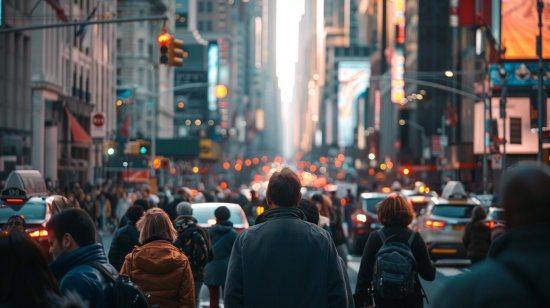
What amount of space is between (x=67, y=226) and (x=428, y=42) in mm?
83366

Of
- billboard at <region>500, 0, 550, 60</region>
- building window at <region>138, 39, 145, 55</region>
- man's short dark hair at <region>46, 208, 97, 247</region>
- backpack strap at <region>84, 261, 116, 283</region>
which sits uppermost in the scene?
building window at <region>138, 39, 145, 55</region>

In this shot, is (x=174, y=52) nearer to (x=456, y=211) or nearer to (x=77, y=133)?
(x=456, y=211)

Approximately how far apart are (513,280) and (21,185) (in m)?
14.9

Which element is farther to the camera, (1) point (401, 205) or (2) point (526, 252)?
(1) point (401, 205)

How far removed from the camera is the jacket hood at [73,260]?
439cm

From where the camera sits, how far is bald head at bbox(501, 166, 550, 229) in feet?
9.84

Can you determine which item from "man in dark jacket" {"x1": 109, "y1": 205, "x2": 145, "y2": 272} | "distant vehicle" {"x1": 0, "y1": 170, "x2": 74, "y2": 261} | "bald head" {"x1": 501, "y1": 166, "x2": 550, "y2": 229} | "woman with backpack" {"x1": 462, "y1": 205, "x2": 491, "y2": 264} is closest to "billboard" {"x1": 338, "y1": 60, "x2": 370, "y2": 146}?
"distant vehicle" {"x1": 0, "y1": 170, "x2": 74, "y2": 261}

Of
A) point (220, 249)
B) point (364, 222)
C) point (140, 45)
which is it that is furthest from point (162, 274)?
point (140, 45)

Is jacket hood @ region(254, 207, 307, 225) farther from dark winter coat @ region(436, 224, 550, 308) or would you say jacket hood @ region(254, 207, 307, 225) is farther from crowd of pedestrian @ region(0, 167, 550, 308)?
dark winter coat @ region(436, 224, 550, 308)

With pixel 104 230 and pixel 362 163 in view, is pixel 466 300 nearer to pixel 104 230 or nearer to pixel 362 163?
pixel 104 230

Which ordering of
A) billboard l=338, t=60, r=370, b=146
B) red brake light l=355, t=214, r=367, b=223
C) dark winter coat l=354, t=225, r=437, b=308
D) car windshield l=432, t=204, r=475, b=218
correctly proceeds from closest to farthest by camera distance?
dark winter coat l=354, t=225, r=437, b=308 < car windshield l=432, t=204, r=475, b=218 < red brake light l=355, t=214, r=367, b=223 < billboard l=338, t=60, r=370, b=146

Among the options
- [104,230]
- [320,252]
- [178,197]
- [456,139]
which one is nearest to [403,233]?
[320,252]

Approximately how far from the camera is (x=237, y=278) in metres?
5.04

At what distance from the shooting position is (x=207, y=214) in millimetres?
15156
